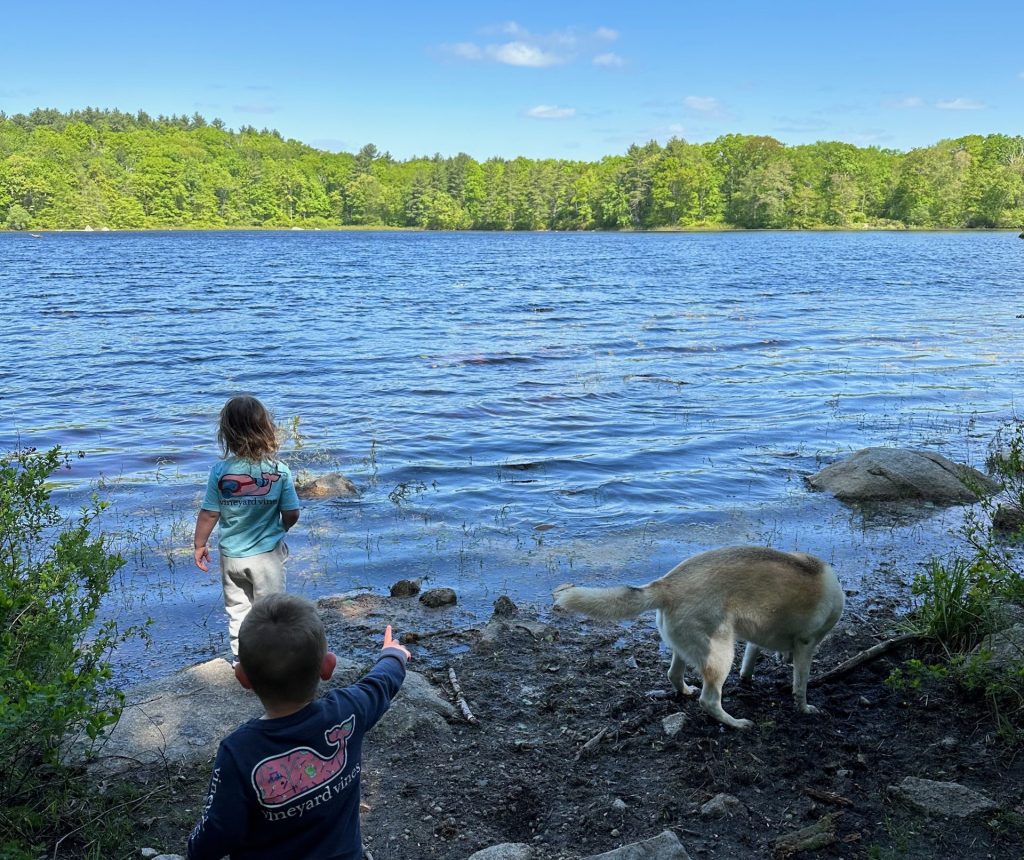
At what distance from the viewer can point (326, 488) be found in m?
11.4

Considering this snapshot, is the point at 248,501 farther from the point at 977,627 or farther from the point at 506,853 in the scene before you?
the point at 977,627

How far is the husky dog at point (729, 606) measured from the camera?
510 cm

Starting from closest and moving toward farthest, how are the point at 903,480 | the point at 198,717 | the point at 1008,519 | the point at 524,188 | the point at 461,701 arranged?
the point at 198,717
the point at 461,701
the point at 1008,519
the point at 903,480
the point at 524,188

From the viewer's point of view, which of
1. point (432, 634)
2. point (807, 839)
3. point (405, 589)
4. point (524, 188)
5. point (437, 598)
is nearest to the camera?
point (807, 839)

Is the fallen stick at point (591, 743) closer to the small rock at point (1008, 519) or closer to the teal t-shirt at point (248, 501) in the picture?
the teal t-shirt at point (248, 501)

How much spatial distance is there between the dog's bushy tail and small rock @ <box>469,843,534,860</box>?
1417 mm

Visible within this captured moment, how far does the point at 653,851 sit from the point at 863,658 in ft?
9.26

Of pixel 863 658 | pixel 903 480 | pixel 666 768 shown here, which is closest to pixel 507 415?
pixel 903 480

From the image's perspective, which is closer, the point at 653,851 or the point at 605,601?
the point at 653,851

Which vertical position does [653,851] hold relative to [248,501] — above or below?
below

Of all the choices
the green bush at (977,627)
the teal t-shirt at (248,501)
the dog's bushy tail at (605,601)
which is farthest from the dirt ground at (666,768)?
the teal t-shirt at (248,501)

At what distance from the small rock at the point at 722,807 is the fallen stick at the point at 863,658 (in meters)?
1.74

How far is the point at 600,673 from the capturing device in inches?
244

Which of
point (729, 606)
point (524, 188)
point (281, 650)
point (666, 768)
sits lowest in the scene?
point (666, 768)
